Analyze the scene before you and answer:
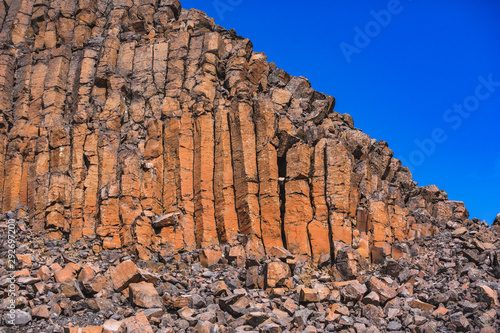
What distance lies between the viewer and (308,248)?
Result: 87.0 feet

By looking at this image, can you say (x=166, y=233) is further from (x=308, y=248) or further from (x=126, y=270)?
(x=308, y=248)

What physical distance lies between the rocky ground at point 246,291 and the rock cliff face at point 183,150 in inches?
60.7

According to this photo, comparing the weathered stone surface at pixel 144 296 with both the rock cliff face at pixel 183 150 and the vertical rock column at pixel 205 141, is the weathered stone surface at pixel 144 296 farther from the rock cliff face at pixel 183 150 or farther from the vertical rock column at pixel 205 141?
the vertical rock column at pixel 205 141

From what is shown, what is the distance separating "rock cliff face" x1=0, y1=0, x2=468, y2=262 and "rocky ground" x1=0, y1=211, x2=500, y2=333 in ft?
5.06

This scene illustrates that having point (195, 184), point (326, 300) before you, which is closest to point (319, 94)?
point (195, 184)

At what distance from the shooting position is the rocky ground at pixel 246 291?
19.9 m

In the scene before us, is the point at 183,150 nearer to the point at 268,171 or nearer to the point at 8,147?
the point at 268,171

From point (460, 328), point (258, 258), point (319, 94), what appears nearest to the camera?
point (460, 328)

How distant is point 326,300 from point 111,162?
1632cm

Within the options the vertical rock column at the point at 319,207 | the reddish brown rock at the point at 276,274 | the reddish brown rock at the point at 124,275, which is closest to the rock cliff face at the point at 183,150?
the vertical rock column at the point at 319,207

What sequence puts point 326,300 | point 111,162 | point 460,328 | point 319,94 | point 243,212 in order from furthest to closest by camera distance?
1. point 319,94
2. point 111,162
3. point 243,212
4. point 326,300
5. point 460,328

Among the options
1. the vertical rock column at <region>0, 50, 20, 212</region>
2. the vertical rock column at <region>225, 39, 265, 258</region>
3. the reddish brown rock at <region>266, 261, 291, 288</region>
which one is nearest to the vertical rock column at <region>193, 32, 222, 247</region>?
the vertical rock column at <region>225, 39, 265, 258</region>

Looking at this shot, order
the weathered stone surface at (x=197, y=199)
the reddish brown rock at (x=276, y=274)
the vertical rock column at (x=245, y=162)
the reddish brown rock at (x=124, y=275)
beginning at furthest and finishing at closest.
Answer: the vertical rock column at (x=245, y=162), the reddish brown rock at (x=276, y=274), the reddish brown rock at (x=124, y=275), the weathered stone surface at (x=197, y=199)

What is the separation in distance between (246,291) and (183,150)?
10654mm
